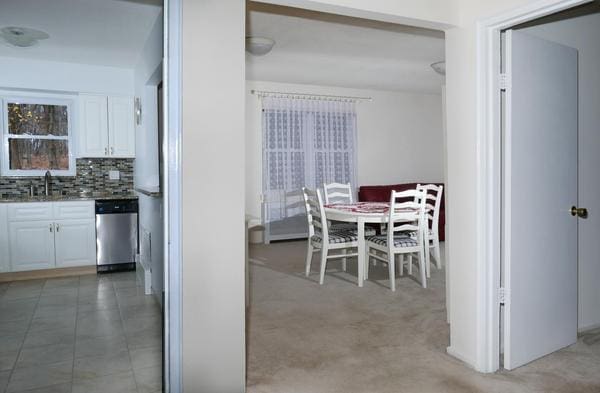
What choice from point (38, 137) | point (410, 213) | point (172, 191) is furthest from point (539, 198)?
point (38, 137)

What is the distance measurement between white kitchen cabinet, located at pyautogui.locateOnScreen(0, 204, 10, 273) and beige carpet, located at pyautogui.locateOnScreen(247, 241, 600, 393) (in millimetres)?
2618

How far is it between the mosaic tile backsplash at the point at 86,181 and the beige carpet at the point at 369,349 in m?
2.58

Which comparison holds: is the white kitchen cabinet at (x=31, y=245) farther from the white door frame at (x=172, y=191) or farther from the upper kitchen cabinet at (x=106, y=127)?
the white door frame at (x=172, y=191)

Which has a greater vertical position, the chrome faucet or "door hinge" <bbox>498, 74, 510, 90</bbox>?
"door hinge" <bbox>498, 74, 510, 90</bbox>

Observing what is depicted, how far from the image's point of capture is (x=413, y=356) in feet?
8.57

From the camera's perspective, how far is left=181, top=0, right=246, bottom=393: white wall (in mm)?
1956

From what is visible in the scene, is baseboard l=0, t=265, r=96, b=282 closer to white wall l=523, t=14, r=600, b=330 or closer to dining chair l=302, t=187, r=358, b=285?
dining chair l=302, t=187, r=358, b=285

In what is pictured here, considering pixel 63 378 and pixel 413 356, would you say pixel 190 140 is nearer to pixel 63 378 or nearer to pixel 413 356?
pixel 63 378

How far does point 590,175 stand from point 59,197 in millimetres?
4979

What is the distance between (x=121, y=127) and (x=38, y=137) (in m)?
1.00

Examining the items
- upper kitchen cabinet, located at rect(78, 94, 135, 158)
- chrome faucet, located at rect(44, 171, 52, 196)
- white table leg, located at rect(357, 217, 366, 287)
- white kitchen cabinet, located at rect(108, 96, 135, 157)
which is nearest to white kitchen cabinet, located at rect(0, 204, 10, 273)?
chrome faucet, located at rect(44, 171, 52, 196)

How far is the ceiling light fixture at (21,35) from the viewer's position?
3840 millimetres

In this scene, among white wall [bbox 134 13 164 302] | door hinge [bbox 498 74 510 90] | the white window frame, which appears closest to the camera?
door hinge [bbox 498 74 510 90]

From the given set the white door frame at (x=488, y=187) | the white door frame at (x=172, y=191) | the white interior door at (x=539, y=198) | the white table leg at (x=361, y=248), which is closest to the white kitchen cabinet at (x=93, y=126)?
the white table leg at (x=361, y=248)
